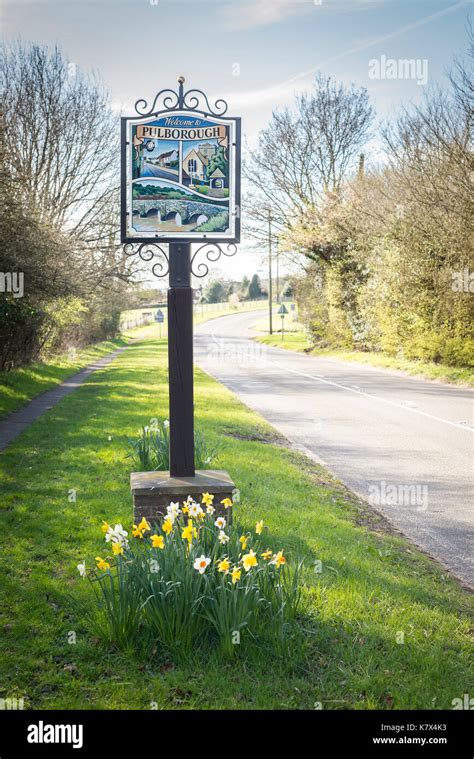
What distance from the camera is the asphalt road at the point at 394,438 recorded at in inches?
292

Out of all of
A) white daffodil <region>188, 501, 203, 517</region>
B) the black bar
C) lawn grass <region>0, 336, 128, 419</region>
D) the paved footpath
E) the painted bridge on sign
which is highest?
the painted bridge on sign

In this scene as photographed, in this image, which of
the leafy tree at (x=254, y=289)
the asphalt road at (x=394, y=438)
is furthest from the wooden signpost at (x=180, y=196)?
the leafy tree at (x=254, y=289)

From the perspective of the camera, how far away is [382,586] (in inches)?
203

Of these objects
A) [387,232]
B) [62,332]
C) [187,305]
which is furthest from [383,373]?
[187,305]

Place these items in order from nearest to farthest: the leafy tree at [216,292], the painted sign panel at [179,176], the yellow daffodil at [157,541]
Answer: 1. the yellow daffodil at [157,541]
2. the painted sign panel at [179,176]
3. the leafy tree at [216,292]

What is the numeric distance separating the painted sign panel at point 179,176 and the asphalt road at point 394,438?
383 cm

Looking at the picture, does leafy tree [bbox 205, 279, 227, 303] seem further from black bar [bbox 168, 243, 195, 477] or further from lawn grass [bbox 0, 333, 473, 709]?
black bar [bbox 168, 243, 195, 477]

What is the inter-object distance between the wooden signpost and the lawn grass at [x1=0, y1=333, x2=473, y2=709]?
112 cm

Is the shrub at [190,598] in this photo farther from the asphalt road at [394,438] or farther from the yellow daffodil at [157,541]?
the asphalt road at [394,438]

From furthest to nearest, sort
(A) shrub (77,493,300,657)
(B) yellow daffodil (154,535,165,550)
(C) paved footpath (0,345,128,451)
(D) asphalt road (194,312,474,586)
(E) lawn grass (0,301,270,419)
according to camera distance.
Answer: (E) lawn grass (0,301,270,419)
(C) paved footpath (0,345,128,451)
(D) asphalt road (194,312,474,586)
(B) yellow daffodil (154,535,165,550)
(A) shrub (77,493,300,657)

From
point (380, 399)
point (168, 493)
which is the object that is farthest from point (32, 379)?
point (168, 493)

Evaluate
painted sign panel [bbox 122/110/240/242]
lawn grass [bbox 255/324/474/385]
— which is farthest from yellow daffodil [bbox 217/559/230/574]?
lawn grass [bbox 255/324/474/385]

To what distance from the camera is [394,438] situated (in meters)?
12.0

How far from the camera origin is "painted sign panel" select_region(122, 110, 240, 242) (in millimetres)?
5969
